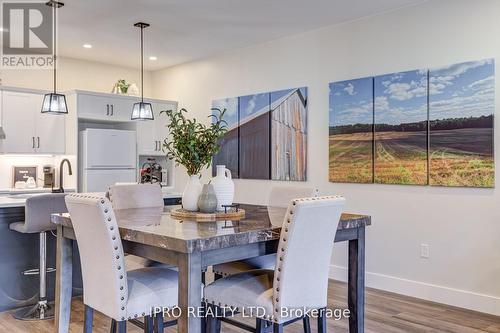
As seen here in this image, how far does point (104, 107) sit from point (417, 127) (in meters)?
3.96

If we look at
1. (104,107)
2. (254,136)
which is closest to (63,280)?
(254,136)

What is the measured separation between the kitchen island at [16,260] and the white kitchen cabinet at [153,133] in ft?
9.23

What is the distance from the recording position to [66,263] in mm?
2619

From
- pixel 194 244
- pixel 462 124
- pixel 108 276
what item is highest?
pixel 462 124

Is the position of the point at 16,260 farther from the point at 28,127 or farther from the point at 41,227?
the point at 28,127

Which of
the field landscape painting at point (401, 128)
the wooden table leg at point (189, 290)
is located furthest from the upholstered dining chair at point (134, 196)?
the field landscape painting at point (401, 128)

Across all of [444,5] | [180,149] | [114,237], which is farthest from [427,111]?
[114,237]

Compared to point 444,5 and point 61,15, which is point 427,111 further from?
point 61,15

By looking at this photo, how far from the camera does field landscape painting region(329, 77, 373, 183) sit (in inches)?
174

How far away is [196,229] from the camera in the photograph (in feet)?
6.95

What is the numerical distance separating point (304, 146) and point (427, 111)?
4.71 feet

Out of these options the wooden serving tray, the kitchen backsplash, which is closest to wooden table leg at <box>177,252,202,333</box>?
the wooden serving tray

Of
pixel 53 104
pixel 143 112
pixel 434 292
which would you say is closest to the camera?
pixel 434 292

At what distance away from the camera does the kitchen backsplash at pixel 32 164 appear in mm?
5734
